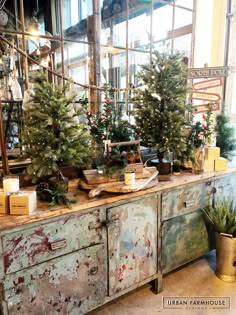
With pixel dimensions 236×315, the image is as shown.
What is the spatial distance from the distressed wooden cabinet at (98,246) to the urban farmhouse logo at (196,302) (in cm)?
13

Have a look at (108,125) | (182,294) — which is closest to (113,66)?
(108,125)

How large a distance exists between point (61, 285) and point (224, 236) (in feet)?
4.25

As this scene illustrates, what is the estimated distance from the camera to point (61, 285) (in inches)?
60.5

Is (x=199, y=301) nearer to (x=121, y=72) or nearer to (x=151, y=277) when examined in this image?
(x=151, y=277)

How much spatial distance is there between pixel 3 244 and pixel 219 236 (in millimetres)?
1617

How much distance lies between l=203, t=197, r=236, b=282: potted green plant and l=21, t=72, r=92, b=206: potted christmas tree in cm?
128

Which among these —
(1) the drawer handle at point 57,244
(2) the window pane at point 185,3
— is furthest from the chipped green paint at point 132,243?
(2) the window pane at point 185,3

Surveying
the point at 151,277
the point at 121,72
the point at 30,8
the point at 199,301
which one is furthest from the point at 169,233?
the point at 30,8

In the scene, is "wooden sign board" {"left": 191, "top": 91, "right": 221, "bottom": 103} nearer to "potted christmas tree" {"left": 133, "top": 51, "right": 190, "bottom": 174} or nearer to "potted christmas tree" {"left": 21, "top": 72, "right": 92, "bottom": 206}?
"potted christmas tree" {"left": 133, "top": 51, "right": 190, "bottom": 174}

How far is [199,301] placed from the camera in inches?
77.2

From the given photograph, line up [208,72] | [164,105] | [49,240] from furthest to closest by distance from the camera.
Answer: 1. [208,72]
2. [164,105]
3. [49,240]

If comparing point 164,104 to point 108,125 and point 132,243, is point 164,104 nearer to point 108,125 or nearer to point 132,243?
Answer: point 108,125

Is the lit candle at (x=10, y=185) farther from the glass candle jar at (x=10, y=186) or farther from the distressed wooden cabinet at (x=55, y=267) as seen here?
A: the distressed wooden cabinet at (x=55, y=267)

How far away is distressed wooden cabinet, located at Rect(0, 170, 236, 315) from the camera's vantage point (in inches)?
54.6
